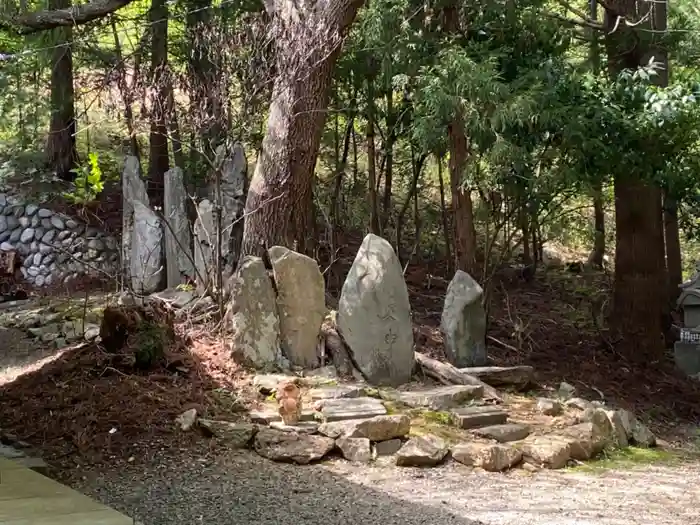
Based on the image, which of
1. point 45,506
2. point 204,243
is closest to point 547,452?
point 45,506

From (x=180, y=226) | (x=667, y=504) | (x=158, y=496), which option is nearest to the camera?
(x=158, y=496)

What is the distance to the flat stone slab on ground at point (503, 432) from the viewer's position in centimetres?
580

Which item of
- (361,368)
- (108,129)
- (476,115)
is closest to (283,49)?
(476,115)

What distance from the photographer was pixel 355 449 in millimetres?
5320

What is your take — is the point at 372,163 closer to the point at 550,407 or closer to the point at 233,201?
the point at 233,201

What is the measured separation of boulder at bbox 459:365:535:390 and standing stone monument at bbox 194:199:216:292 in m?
2.63

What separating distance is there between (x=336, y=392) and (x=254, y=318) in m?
0.99

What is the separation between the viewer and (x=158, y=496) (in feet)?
14.6

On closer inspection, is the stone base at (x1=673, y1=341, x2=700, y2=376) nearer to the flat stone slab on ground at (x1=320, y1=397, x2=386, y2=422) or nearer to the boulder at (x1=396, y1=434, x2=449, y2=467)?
the flat stone slab on ground at (x1=320, y1=397, x2=386, y2=422)

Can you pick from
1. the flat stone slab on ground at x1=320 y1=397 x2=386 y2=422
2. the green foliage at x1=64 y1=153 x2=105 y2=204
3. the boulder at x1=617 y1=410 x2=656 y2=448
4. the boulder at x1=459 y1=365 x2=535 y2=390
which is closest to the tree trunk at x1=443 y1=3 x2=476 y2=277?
the boulder at x1=459 y1=365 x2=535 y2=390

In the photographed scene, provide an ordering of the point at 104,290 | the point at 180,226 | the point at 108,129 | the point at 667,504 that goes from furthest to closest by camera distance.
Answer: the point at 108,129 < the point at 104,290 < the point at 180,226 < the point at 667,504

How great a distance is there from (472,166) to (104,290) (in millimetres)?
5452

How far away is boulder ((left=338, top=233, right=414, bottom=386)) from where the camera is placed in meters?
6.71

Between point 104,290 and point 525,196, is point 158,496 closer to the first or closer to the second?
point 525,196
